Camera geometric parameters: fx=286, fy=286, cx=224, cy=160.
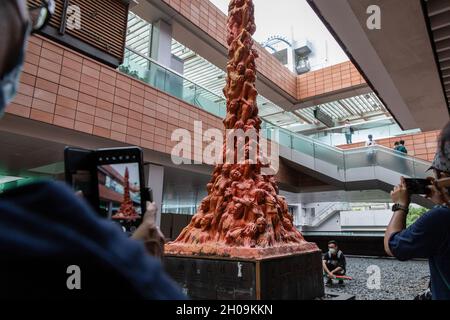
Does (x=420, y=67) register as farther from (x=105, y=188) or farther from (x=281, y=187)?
(x=281, y=187)

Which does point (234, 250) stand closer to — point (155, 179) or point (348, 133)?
point (155, 179)

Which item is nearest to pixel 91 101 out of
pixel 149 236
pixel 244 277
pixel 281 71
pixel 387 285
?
pixel 244 277

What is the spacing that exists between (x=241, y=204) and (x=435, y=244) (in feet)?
6.84

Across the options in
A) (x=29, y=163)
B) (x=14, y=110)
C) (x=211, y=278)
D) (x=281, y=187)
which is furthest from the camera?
(x=281, y=187)

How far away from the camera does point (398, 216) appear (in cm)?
136

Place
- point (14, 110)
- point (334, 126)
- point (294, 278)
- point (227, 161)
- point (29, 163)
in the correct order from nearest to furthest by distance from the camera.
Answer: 1. point (294, 278)
2. point (227, 161)
3. point (14, 110)
4. point (29, 163)
5. point (334, 126)

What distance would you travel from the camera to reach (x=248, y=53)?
3912 millimetres

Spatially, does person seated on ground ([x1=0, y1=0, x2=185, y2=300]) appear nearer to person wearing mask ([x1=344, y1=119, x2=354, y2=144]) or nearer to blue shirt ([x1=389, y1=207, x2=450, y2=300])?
blue shirt ([x1=389, y1=207, x2=450, y2=300])

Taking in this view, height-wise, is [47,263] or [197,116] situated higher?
[197,116]

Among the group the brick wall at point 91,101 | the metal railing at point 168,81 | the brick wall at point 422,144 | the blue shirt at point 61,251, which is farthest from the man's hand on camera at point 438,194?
the brick wall at point 422,144

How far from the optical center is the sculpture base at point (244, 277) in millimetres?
2529

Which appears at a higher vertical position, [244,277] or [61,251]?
[61,251]

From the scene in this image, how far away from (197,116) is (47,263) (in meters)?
7.60

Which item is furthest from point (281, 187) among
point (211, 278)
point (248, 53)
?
point (211, 278)
